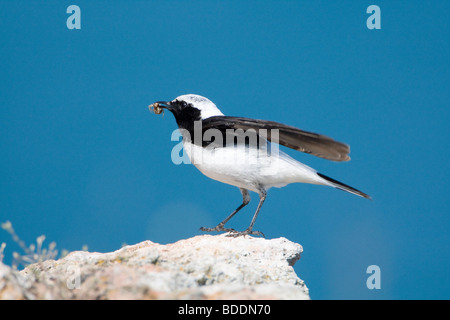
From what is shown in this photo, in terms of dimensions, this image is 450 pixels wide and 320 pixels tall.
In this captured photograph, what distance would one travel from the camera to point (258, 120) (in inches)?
179

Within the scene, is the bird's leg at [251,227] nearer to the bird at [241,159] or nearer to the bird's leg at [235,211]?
the bird at [241,159]

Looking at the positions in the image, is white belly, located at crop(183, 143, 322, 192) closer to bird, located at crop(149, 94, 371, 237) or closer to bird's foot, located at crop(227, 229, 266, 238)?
bird, located at crop(149, 94, 371, 237)

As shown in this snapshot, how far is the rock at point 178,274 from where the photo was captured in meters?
2.81

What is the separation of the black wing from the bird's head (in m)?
0.73

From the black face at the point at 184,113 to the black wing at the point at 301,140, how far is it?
741mm

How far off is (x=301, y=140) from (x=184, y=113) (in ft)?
5.68

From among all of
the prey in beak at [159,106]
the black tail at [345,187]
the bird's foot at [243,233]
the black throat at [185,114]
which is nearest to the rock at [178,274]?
the bird's foot at [243,233]

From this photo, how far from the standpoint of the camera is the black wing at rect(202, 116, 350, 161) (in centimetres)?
411

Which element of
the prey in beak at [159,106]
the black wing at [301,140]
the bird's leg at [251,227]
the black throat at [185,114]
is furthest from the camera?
the prey in beak at [159,106]

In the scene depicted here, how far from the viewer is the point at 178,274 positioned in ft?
10.5

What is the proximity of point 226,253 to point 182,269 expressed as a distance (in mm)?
708

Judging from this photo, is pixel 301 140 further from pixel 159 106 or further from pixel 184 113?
pixel 159 106

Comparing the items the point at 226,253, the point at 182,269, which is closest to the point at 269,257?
the point at 226,253
